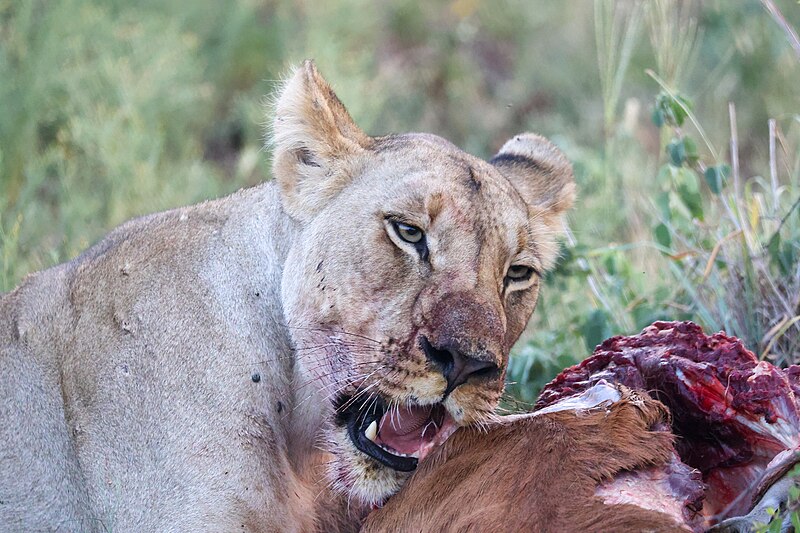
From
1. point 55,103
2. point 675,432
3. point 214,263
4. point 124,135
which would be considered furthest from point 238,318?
point 55,103

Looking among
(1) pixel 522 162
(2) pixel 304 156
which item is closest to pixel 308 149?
(2) pixel 304 156

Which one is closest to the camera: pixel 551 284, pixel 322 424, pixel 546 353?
pixel 322 424

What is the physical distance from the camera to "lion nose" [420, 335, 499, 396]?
267 cm

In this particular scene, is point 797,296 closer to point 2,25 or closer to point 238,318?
point 238,318

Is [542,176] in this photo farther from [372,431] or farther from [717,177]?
[372,431]

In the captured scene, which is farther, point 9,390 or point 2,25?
point 2,25

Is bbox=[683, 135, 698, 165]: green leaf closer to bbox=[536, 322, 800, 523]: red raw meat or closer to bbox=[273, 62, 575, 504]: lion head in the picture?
bbox=[273, 62, 575, 504]: lion head

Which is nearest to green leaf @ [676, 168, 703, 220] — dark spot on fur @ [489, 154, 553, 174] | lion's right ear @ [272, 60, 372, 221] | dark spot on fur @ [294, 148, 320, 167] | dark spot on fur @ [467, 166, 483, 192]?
dark spot on fur @ [489, 154, 553, 174]

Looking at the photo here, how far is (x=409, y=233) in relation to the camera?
3.03 metres

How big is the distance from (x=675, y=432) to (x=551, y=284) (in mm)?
2104

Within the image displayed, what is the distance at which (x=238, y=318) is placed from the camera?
317 cm

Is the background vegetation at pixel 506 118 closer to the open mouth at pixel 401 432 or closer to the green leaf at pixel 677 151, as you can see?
the green leaf at pixel 677 151

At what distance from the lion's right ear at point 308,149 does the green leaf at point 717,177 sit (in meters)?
1.50

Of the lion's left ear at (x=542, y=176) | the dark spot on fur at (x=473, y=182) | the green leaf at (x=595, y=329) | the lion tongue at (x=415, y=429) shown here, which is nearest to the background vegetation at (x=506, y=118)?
the green leaf at (x=595, y=329)
